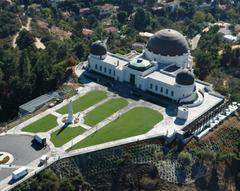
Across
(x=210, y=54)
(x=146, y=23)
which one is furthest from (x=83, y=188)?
(x=146, y=23)

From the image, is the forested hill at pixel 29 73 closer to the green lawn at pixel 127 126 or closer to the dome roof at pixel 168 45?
the green lawn at pixel 127 126

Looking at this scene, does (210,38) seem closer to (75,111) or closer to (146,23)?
(146,23)

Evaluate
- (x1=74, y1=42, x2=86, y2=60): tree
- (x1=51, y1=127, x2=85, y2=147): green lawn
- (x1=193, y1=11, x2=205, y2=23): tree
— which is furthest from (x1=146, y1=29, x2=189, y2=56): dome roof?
(x1=193, y1=11, x2=205, y2=23): tree

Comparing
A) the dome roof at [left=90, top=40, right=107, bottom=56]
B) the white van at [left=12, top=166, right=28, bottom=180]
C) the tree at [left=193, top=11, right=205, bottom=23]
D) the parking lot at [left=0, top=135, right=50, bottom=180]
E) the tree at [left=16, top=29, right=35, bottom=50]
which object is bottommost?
the tree at [left=193, top=11, right=205, bottom=23]

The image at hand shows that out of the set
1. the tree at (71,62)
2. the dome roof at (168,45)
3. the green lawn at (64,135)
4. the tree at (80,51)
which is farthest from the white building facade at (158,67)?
the green lawn at (64,135)

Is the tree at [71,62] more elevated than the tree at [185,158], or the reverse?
the tree at [71,62]

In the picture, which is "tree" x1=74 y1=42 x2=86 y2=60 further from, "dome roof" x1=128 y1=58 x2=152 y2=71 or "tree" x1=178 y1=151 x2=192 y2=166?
"tree" x1=178 y1=151 x2=192 y2=166
